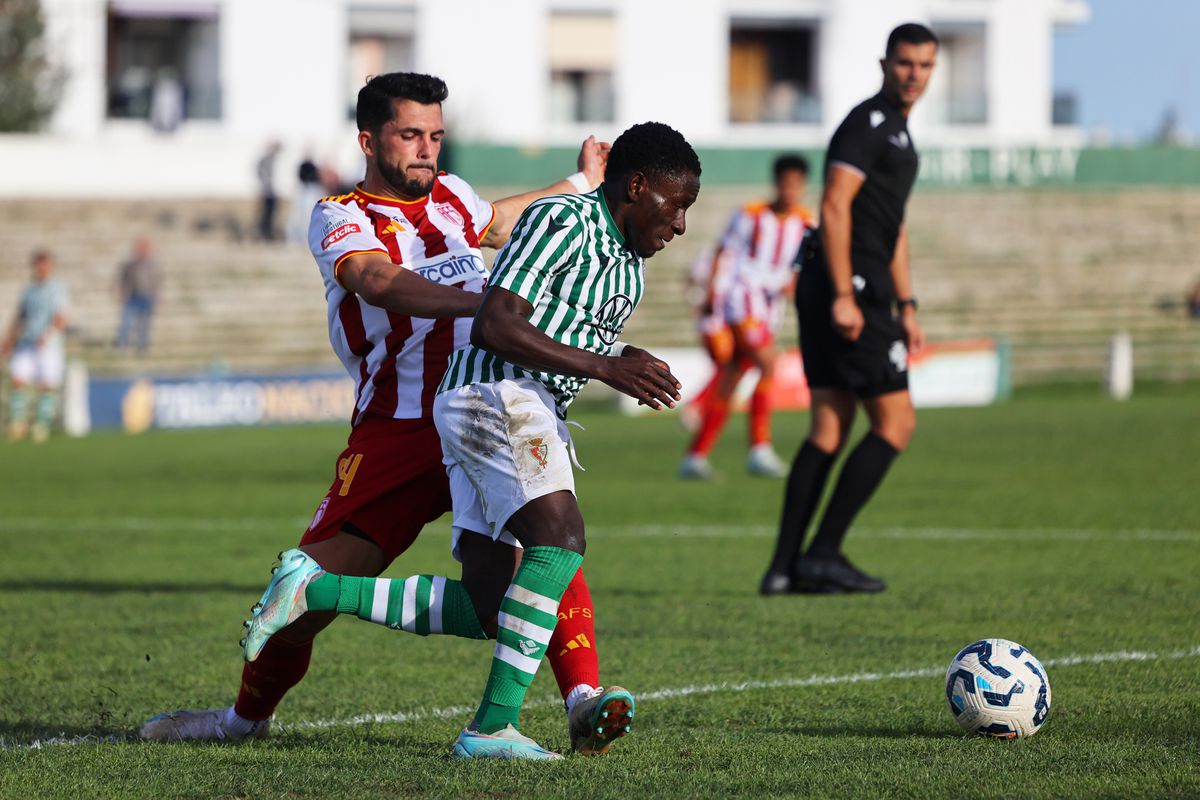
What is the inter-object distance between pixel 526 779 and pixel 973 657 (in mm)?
1497

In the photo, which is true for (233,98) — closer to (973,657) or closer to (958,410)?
(958,410)

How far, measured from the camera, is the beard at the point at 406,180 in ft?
17.3

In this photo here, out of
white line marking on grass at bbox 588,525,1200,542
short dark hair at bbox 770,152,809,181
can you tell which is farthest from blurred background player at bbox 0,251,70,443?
white line marking on grass at bbox 588,525,1200,542

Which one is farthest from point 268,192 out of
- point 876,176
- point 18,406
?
point 876,176

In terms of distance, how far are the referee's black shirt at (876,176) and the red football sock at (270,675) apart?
358 centimetres

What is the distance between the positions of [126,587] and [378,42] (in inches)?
1559

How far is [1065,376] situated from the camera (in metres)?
28.3

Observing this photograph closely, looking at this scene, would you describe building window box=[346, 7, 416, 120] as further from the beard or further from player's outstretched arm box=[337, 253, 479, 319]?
player's outstretched arm box=[337, 253, 479, 319]

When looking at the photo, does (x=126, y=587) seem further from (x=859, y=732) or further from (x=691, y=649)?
(x=859, y=732)

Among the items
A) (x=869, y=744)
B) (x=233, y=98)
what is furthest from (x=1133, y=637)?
(x=233, y=98)

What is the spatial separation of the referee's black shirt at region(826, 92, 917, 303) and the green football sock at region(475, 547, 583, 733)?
356cm

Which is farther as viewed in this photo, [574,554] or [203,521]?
[203,521]

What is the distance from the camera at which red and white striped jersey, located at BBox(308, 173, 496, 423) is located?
16.9ft

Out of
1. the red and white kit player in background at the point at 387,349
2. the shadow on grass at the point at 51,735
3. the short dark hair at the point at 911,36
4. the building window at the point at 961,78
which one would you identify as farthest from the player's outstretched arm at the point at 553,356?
the building window at the point at 961,78
